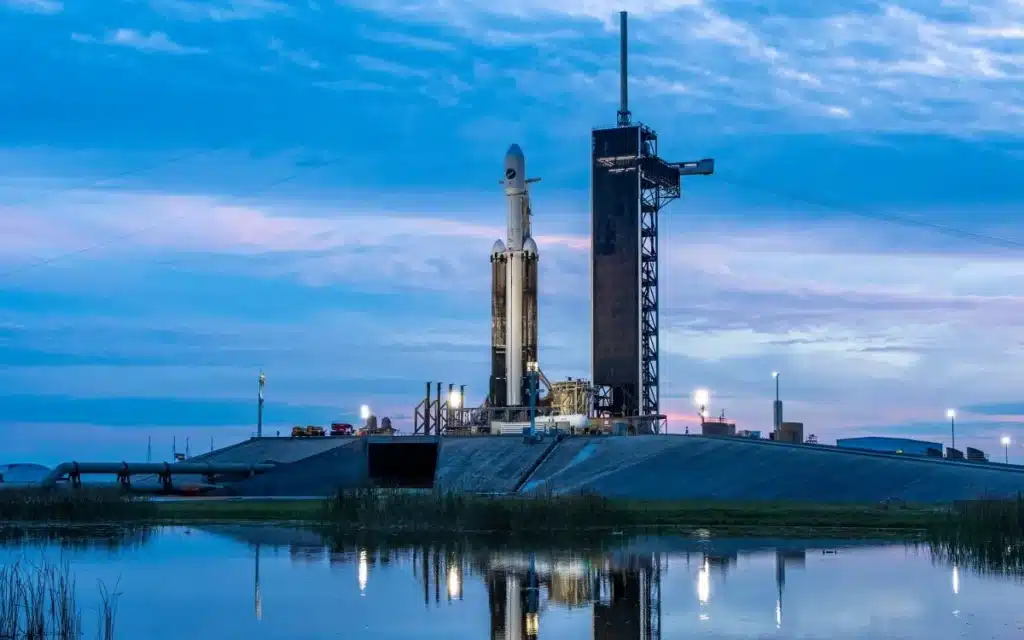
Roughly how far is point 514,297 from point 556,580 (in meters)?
63.4

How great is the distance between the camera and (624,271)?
9369 cm

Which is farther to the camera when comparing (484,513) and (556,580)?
(484,513)

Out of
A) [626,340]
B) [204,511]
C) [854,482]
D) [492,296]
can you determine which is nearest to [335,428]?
[492,296]

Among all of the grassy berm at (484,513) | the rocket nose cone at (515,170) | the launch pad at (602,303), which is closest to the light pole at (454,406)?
the launch pad at (602,303)

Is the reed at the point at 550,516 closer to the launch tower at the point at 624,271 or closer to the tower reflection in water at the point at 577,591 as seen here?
the tower reflection in water at the point at 577,591

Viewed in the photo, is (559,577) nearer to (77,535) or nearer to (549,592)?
(549,592)

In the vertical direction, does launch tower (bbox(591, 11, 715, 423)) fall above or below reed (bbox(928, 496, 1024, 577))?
above

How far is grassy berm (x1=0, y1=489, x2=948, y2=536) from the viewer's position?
45125 mm

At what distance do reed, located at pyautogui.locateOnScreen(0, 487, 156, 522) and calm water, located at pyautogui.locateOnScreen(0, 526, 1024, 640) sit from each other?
1296 centimetres

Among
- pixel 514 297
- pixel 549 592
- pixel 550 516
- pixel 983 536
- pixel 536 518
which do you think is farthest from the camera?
pixel 514 297

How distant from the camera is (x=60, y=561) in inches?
1380

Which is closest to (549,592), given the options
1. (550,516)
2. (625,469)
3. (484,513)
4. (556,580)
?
(556,580)

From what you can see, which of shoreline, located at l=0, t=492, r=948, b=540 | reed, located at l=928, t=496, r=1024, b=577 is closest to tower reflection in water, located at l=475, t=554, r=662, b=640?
reed, located at l=928, t=496, r=1024, b=577

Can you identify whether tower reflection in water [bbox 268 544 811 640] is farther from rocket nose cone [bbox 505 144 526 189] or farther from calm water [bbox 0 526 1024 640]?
rocket nose cone [bbox 505 144 526 189]
